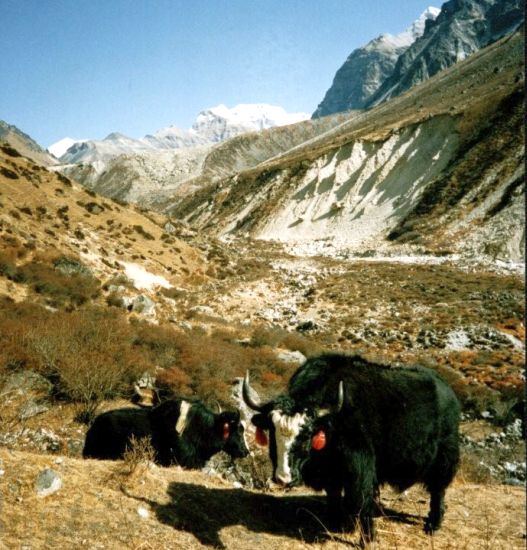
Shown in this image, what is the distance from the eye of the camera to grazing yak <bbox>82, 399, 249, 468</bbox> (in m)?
6.86

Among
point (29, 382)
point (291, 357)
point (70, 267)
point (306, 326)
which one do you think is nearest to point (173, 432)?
point (29, 382)

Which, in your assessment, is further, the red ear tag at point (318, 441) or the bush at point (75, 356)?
the bush at point (75, 356)

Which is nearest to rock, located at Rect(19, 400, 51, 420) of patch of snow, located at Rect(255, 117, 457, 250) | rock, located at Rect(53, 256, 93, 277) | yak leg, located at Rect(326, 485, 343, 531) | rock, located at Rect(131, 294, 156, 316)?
yak leg, located at Rect(326, 485, 343, 531)

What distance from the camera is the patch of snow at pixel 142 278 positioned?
23.1m

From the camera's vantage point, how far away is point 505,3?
147 meters

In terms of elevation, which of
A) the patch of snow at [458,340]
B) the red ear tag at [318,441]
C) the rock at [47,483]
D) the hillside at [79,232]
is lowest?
the patch of snow at [458,340]

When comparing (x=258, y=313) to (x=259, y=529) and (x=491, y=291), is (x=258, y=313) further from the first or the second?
(x=259, y=529)

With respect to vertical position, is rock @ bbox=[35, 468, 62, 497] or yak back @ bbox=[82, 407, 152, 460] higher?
rock @ bbox=[35, 468, 62, 497]

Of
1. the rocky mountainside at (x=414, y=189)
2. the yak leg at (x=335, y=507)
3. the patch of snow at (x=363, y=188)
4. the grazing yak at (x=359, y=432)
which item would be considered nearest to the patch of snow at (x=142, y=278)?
the grazing yak at (x=359, y=432)

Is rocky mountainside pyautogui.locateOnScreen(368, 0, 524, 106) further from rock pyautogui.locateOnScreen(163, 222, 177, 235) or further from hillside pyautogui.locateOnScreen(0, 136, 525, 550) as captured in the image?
hillside pyautogui.locateOnScreen(0, 136, 525, 550)

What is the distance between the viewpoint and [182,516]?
448cm

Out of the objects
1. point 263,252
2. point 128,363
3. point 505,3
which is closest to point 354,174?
point 263,252

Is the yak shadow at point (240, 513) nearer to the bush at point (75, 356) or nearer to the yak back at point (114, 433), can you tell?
the yak back at point (114, 433)

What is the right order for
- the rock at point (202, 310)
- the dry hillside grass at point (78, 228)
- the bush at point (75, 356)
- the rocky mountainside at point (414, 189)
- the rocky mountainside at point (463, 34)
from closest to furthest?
the bush at point (75, 356) → the rock at point (202, 310) → the dry hillside grass at point (78, 228) → the rocky mountainside at point (414, 189) → the rocky mountainside at point (463, 34)
